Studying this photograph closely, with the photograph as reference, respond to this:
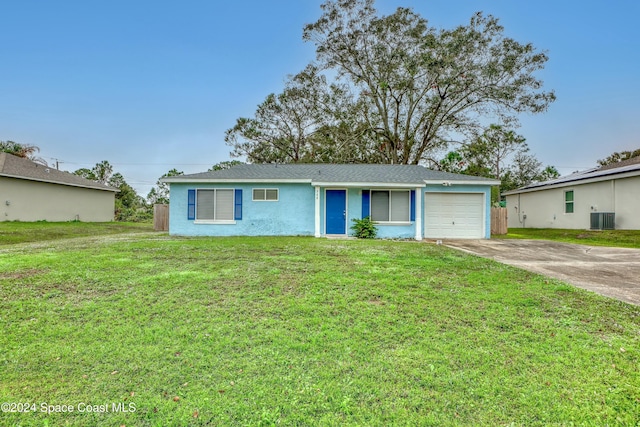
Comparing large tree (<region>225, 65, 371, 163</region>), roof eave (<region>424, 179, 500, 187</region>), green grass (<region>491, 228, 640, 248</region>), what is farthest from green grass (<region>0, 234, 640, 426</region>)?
large tree (<region>225, 65, 371, 163</region>)

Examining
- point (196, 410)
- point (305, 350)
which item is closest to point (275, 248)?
point (305, 350)

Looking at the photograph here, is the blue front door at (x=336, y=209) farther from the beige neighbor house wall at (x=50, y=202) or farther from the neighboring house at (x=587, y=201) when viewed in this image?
the beige neighbor house wall at (x=50, y=202)

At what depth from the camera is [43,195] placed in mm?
20062

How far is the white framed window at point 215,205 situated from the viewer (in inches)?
532

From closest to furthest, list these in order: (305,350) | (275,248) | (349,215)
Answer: (305,350), (275,248), (349,215)

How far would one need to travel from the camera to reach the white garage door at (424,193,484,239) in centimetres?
1402

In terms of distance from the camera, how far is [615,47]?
52.3 ft

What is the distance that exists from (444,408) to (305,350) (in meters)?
1.38

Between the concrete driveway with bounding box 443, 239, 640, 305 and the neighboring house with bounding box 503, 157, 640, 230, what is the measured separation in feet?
21.5

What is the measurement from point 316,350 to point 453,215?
12.5 meters

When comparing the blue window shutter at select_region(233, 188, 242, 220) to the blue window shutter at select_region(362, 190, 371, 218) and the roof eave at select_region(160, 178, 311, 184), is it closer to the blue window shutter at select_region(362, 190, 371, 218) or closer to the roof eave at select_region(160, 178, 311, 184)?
the roof eave at select_region(160, 178, 311, 184)

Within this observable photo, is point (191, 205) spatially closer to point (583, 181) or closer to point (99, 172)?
point (583, 181)

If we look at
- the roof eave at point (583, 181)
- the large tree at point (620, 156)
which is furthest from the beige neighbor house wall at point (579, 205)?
the large tree at point (620, 156)

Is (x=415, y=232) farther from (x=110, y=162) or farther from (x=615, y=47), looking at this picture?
(x=110, y=162)
